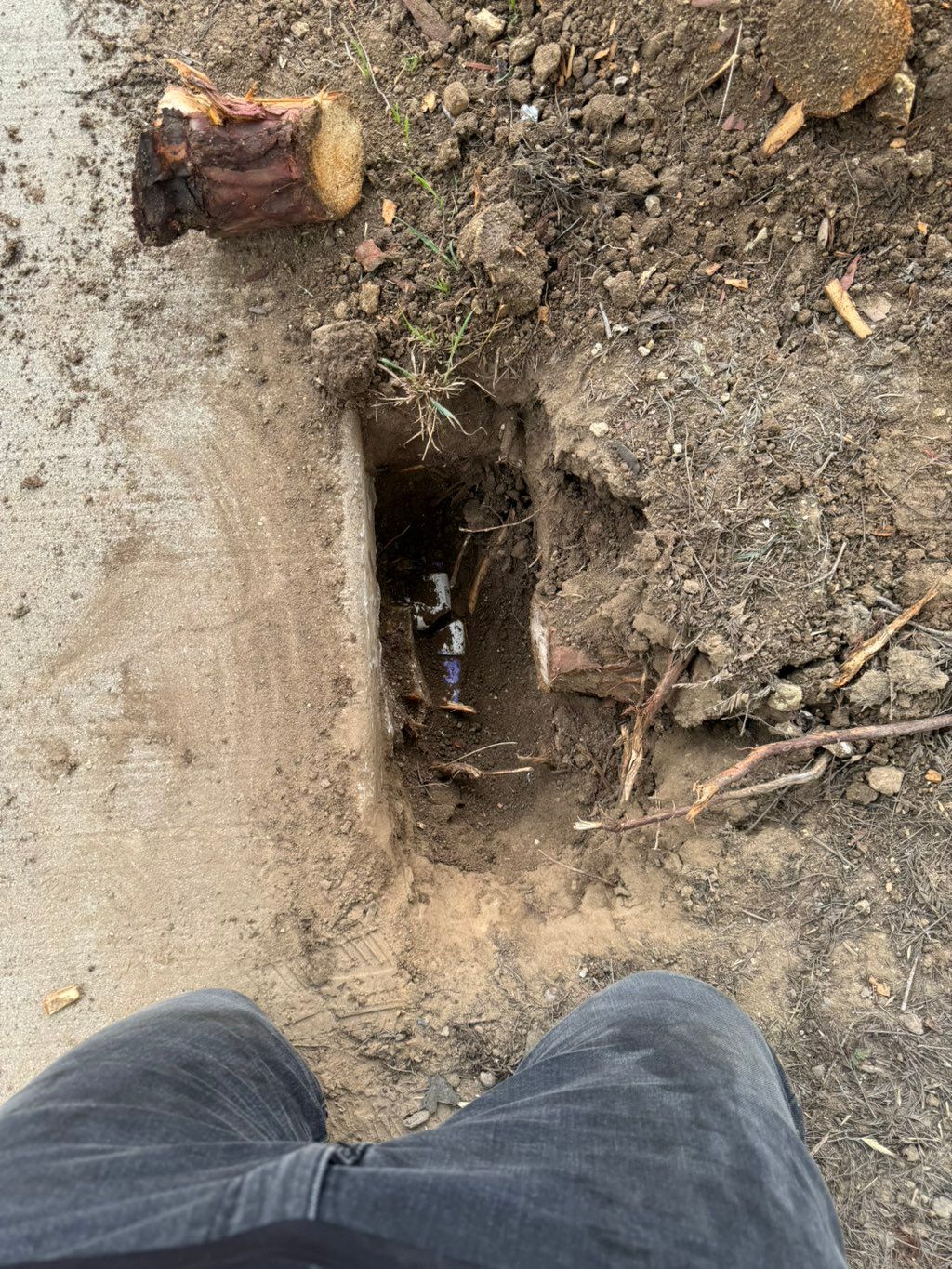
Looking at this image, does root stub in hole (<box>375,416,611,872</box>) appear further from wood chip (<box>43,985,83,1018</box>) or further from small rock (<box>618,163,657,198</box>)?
wood chip (<box>43,985,83,1018</box>)

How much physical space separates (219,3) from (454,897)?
252 centimetres

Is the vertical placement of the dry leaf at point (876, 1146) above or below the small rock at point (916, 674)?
below

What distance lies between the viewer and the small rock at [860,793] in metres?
1.79

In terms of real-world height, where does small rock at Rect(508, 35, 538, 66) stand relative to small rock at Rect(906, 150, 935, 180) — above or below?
above

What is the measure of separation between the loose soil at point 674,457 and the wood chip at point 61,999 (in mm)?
493

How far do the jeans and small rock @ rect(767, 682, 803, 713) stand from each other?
703mm

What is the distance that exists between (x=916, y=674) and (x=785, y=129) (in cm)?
134

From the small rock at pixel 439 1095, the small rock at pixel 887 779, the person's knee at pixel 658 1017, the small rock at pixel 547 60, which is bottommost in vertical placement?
the small rock at pixel 439 1095

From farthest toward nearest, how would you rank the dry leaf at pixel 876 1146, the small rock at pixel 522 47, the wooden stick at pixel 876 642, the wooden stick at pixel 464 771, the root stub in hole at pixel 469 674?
the wooden stick at pixel 464 771
the root stub in hole at pixel 469 674
the small rock at pixel 522 47
the wooden stick at pixel 876 642
the dry leaf at pixel 876 1146

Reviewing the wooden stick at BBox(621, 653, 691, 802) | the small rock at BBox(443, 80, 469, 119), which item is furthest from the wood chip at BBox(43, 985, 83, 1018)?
the small rock at BBox(443, 80, 469, 119)

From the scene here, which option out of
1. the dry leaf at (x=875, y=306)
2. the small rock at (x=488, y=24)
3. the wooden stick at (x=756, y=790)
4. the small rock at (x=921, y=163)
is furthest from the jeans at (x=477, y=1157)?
the small rock at (x=488, y=24)

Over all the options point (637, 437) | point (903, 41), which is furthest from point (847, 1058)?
point (903, 41)

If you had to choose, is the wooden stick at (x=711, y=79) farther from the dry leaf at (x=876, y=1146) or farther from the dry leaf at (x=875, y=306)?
the dry leaf at (x=876, y=1146)

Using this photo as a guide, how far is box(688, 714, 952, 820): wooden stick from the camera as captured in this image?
68.6 inches
